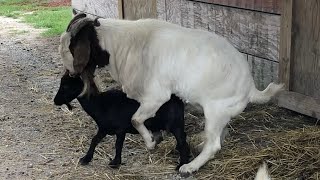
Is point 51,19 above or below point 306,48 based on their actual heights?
below

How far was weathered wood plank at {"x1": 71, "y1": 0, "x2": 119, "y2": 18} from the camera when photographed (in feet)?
30.2

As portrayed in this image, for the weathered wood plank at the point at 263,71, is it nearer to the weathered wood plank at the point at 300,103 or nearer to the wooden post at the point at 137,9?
the weathered wood plank at the point at 300,103

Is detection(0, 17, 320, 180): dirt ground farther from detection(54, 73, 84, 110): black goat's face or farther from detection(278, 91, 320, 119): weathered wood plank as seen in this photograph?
detection(54, 73, 84, 110): black goat's face

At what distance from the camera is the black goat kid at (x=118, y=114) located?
4.54m

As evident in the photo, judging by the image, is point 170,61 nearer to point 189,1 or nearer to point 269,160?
point 269,160

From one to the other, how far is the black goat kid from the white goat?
0.28 feet

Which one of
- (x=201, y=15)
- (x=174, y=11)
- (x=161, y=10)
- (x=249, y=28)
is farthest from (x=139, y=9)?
(x=249, y=28)

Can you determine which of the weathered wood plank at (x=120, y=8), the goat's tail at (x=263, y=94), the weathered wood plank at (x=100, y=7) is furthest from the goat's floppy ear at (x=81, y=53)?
the weathered wood plank at (x=100, y=7)

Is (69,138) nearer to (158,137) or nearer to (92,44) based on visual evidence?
(158,137)

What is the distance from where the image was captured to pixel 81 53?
4430 millimetres

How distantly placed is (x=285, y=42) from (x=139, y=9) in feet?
9.59

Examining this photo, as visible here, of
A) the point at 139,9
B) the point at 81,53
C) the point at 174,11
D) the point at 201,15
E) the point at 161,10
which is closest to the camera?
the point at 81,53

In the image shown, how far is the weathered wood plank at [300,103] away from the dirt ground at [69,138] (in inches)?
4.0

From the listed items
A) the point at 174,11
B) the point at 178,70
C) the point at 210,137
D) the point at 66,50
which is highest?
the point at 66,50
